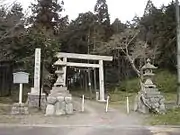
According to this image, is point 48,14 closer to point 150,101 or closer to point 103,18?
point 103,18

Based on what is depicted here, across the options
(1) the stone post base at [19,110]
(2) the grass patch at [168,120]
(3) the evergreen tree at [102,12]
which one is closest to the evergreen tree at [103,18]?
(3) the evergreen tree at [102,12]

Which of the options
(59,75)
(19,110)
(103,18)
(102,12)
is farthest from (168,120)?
(102,12)

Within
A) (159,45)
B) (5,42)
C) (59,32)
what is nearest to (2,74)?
(5,42)

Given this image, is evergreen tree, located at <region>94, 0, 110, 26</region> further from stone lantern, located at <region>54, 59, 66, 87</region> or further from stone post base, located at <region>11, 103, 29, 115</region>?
stone post base, located at <region>11, 103, 29, 115</region>

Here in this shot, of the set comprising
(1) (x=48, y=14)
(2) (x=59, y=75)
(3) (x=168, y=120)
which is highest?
(1) (x=48, y=14)

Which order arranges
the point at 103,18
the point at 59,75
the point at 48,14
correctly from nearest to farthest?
1. the point at 59,75
2. the point at 48,14
3. the point at 103,18

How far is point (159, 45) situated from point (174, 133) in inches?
1177

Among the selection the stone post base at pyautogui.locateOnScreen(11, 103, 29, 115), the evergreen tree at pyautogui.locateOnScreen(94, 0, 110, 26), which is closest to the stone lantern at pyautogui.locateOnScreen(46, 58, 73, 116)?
the stone post base at pyautogui.locateOnScreen(11, 103, 29, 115)

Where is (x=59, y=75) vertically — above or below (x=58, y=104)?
above

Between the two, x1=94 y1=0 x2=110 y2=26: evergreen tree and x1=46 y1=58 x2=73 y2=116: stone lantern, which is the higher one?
x1=94 y1=0 x2=110 y2=26: evergreen tree

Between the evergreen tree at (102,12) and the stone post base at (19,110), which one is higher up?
the evergreen tree at (102,12)

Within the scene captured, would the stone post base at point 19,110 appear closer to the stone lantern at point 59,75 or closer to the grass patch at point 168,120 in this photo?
the stone lantern at point 59,75

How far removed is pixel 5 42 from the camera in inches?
1133

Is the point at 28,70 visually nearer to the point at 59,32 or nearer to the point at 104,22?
the point at 59,32
